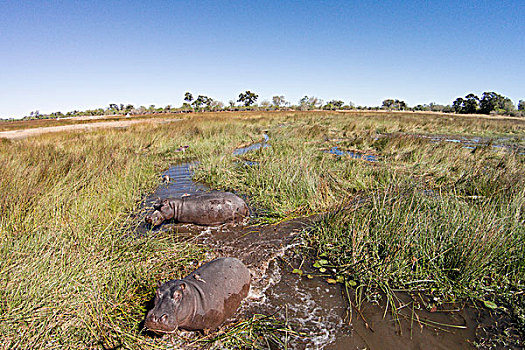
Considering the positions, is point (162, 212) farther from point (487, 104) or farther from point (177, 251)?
point (487, 104)

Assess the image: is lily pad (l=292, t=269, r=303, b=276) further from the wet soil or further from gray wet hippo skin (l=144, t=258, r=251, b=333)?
gray wet hippo skin (l=144, t=258, r=251, b=333)

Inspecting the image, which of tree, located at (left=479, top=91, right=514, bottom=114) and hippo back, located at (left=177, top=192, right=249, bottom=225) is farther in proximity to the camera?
tree, located at (left=479, top=91, right=514, bottom=114)

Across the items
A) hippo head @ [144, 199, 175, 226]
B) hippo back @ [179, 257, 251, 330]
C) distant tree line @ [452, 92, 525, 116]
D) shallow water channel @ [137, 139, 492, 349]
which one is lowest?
shallow water channel @ [137, 139, 492, 349]

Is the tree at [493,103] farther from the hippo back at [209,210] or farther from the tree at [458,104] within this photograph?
the hippo back at [209,210]

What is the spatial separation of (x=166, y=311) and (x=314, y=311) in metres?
1.88

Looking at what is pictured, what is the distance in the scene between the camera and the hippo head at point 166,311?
97.0 inches

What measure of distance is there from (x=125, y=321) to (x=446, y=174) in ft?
29.1

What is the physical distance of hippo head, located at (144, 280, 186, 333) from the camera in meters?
2.46

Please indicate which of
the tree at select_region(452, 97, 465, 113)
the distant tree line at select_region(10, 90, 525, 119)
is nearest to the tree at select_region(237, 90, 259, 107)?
the distant tree line at select_region(10, 90, 525, 119)

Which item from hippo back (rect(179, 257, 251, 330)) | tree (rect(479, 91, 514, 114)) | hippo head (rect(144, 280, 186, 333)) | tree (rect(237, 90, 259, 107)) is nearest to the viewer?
hippo head (rect(144, 280, 186, 333))

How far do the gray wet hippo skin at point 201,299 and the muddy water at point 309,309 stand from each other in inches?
11.0

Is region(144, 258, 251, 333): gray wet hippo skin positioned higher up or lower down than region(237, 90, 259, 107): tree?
lower down

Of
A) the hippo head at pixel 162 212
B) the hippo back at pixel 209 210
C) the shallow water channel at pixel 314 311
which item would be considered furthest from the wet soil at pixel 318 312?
the hippo head at pixel 162 212

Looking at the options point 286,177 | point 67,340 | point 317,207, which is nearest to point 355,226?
point 317,207
